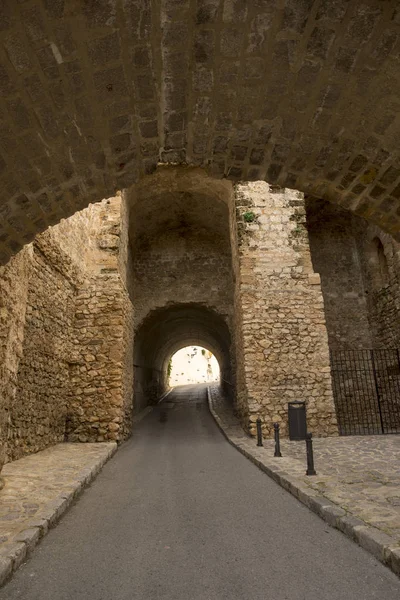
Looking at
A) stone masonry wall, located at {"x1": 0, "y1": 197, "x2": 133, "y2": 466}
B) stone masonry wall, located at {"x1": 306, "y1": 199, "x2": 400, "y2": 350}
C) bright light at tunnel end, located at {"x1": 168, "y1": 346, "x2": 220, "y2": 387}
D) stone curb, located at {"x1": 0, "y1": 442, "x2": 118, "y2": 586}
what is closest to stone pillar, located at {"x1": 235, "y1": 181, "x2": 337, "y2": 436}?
stone masonry wall, located at {"x1": 0, "y1": 197, "x2": 133, "y2": 466}

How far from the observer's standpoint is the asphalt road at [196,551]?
110 inches

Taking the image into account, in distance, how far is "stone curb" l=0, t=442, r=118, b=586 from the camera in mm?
3070

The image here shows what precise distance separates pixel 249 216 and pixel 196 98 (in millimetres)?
9102

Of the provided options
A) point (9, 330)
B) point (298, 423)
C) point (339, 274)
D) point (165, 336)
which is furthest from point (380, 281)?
point (9, 330)

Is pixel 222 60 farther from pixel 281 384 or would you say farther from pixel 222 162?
pixel 281 384

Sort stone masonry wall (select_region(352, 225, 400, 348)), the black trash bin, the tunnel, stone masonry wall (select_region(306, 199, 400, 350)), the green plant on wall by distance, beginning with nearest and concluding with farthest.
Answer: the black trash bin < the green plant on wall < stone masonry wall (select_region(352, 225, 400, 348)) < stone masonry wall (select_region(306, 199, 400, 350)) < the tunnel

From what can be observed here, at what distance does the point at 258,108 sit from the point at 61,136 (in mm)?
1522

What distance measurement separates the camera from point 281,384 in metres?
10.8

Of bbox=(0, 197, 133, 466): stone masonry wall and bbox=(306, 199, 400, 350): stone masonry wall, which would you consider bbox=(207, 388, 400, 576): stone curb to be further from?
bbox=(306, 199, 400, 350): stone masonry wall

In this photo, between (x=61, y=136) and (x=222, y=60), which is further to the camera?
(x=61, y=136)

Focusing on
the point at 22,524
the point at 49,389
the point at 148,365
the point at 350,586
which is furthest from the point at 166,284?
the point at 350,586

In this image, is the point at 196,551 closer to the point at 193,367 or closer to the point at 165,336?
the point at 165,336

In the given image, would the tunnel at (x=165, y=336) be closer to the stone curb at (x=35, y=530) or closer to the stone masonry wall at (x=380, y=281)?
the stone masonry wall at (x=380, y=281)

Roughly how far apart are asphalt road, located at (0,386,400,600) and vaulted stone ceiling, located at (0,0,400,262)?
107 inches
